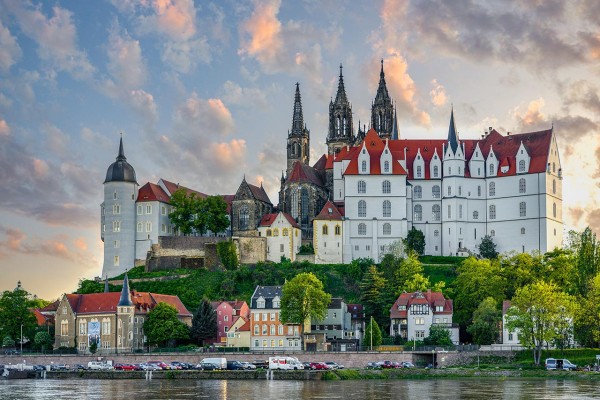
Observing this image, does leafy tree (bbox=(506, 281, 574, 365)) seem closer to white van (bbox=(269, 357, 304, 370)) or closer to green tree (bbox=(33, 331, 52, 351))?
white van (bbox=(269, 357, 304, 370))

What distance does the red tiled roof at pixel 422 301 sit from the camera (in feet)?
368

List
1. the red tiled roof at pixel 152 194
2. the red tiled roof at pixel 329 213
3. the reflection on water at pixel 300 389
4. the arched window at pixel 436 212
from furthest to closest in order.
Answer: the arched window at pixel 436 212 < the red tiled roof at pixel 152 194 < the red tiled roof at pixel 329 213 < the reflection on water at pixel 300 389

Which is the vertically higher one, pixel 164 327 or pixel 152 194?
pixel 152 194

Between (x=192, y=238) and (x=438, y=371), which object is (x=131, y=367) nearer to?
(x=438, y=371)

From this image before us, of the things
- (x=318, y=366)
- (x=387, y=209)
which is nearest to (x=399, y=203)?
(x=387, y=209)

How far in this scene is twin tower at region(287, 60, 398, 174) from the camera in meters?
158

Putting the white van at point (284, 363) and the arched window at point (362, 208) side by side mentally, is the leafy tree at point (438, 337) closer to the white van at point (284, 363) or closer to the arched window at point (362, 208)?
the white van at point (284, 363)

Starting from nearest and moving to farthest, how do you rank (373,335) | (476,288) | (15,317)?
(373,335) → (15,317) → (476,288)

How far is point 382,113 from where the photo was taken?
164m

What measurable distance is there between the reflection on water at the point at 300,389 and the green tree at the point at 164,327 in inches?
541

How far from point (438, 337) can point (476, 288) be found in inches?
436

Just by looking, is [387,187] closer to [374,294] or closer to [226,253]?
[226,253]

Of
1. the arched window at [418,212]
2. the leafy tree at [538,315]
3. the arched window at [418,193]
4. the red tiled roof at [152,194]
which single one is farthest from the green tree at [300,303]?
the arched window at [418,193]

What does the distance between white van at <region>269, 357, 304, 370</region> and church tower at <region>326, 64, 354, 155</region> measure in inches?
2512
